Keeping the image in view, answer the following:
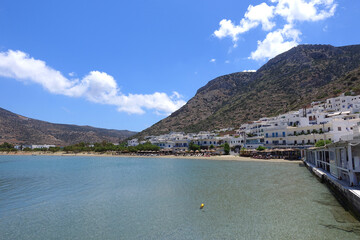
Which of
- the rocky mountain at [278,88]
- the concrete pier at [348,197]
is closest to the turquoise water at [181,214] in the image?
the concrete pier at [348,197]

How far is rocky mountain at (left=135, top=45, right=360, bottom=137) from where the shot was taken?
330 feet

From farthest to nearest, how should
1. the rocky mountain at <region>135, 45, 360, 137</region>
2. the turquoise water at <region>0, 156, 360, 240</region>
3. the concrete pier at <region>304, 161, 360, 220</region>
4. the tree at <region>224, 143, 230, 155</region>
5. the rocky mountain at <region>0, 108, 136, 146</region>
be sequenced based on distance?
the rocky mountain at <region>0, 108, 136, 146</region>
the rocky mountain at <region>135, 45, 360, 137</region>
the tree at <region>224, 143, 230, 155</region>
the concrete pier at <region>304, 161, 360, 220</region>
the turquoise water at <region>0, 156, 360, 240</region>

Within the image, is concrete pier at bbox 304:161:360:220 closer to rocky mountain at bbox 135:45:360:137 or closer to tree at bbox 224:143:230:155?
tree at bbox 224:143:230:155

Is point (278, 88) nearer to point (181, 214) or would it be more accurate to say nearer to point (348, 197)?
point (348, 197)

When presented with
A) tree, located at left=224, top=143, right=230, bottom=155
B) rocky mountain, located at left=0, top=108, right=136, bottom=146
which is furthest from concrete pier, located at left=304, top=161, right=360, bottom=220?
rocky mountain, located at left=0, top=108, right=136, bottom=146

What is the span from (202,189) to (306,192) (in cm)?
909

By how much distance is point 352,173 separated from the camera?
51.2 feet

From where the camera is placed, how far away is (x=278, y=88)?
118812 millimetres

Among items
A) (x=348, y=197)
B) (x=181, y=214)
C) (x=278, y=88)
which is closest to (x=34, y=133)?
(x=278, y=88)

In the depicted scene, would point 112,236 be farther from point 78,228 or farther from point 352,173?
point 352,173

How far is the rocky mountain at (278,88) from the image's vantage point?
101m

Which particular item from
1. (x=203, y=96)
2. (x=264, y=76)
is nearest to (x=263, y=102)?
(x=264, y=76)

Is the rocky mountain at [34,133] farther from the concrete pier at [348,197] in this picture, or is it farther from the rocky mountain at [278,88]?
the concrete pier at [348,197]

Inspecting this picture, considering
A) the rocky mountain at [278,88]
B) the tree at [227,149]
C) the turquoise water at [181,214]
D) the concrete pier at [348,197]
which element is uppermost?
the rocky mountain at [278,88]
